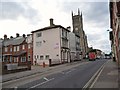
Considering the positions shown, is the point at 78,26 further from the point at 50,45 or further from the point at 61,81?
the point at 61,81

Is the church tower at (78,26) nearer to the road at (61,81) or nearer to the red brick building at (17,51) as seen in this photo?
the red brick building at (17,51)

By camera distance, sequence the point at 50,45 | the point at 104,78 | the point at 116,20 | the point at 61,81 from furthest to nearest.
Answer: the point at 50,45
the point at 116,20
the point at 104,78
the point at 61,81

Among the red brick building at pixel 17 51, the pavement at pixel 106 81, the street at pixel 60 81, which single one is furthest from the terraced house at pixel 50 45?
the pavement at pixel 106 81

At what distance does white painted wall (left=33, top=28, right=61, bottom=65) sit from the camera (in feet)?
166

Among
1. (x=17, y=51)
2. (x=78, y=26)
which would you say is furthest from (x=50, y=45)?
(x=78, y=26)

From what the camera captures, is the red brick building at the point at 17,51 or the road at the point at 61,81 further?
the red brick building at the point at 17,51

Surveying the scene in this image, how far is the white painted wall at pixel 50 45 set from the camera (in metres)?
50.5

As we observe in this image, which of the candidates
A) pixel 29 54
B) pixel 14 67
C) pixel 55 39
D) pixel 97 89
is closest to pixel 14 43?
pixel 29 54

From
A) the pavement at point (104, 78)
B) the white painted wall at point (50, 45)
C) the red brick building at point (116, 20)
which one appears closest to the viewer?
the pavement at point (104, 78)

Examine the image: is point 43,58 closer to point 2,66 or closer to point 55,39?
point 55,39

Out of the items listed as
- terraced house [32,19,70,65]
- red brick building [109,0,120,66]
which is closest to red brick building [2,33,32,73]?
terraced house [32,19,70,65]

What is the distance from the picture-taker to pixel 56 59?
49.6 m

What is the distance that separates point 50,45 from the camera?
2045 inches

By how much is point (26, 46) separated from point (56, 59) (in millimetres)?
14405
